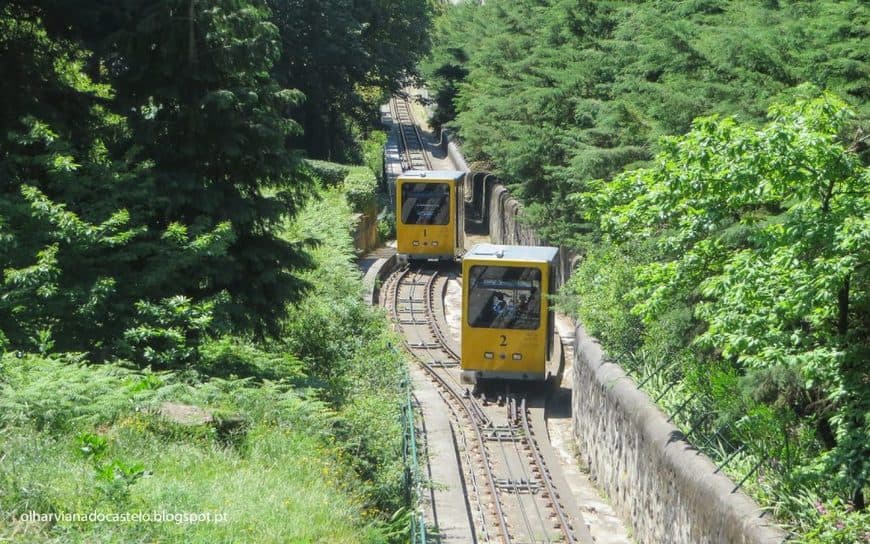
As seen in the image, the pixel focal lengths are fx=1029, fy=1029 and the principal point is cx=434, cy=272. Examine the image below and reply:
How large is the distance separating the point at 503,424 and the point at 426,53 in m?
39.5

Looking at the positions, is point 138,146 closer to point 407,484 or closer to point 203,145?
point 203,145

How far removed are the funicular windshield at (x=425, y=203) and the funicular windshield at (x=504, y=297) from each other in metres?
11.7

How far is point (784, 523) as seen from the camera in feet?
32.5

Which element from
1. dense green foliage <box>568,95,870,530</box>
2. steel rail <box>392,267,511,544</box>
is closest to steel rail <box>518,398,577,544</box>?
steel rail <box>392,267,511,544</box>

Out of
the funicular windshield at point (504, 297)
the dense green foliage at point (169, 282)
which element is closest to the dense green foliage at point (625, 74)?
the funicular windshield at point (504, 297)

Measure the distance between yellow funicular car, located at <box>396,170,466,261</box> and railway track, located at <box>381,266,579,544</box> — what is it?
511 cm

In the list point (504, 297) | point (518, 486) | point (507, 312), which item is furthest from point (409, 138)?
point (518, 486)

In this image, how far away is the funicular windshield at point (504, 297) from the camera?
20484mm

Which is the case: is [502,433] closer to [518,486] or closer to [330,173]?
[518,486]

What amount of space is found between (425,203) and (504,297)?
12448mm

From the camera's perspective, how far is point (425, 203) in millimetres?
32812

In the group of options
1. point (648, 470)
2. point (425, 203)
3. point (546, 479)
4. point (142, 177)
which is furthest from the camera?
point (425, 203)

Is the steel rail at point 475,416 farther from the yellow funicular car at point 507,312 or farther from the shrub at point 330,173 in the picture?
the shrub at point 330,173

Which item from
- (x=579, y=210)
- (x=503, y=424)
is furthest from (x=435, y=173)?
(x=503, y=424)
